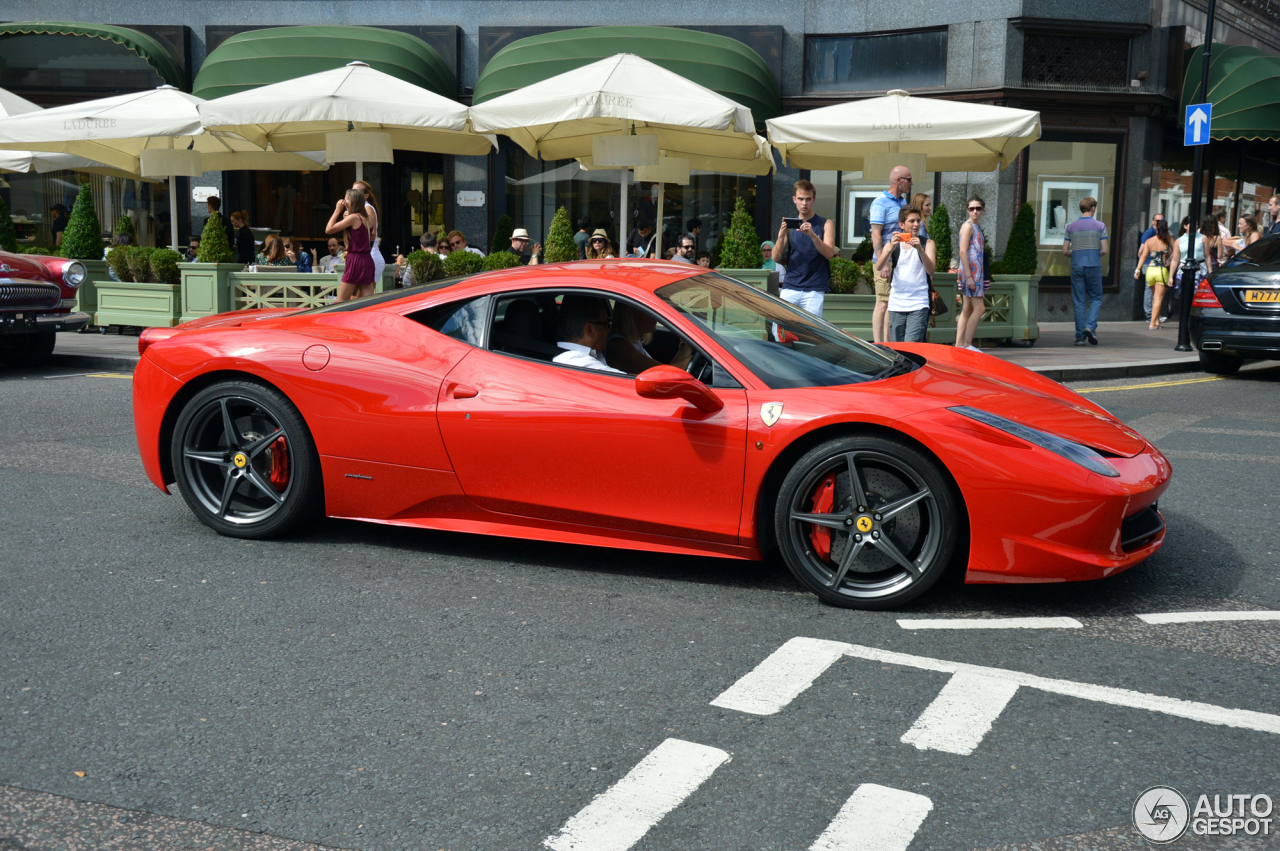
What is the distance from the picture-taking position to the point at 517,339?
4934 millimetres

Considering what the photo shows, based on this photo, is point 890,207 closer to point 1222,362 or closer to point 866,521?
point 1222,362

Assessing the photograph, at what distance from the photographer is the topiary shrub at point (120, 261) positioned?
14906 millimetres

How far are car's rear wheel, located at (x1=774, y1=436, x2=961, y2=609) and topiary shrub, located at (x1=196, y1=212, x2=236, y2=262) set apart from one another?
37.9 feet

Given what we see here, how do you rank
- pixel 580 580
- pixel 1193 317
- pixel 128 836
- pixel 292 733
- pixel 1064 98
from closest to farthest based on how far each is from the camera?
pixel 128 836
pixel 292 733
pixel 580 580
pixel 1193 317
pixel 1064 98

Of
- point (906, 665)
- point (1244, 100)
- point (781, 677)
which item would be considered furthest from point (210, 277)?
point (1244, 100)

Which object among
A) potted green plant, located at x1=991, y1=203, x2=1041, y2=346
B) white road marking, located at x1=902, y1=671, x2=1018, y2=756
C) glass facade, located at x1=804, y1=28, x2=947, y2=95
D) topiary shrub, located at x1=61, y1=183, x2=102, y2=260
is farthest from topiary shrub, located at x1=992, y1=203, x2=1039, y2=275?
topiary shrub, located at x1=61, y1=183, x2=102, y2=260

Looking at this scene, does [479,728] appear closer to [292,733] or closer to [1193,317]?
[292,733]

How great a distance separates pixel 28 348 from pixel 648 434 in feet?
31.5

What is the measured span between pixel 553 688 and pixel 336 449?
73.6 inches

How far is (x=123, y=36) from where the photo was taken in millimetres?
21297

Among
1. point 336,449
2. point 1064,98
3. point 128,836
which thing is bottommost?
point 128,836

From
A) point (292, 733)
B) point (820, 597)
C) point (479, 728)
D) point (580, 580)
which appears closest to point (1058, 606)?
point (820, 597)

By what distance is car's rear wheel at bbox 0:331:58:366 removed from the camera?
1171 cm

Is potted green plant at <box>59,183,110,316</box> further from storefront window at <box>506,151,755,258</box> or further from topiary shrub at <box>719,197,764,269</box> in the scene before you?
topiary shrub at <box>719,197,764,269</box>
